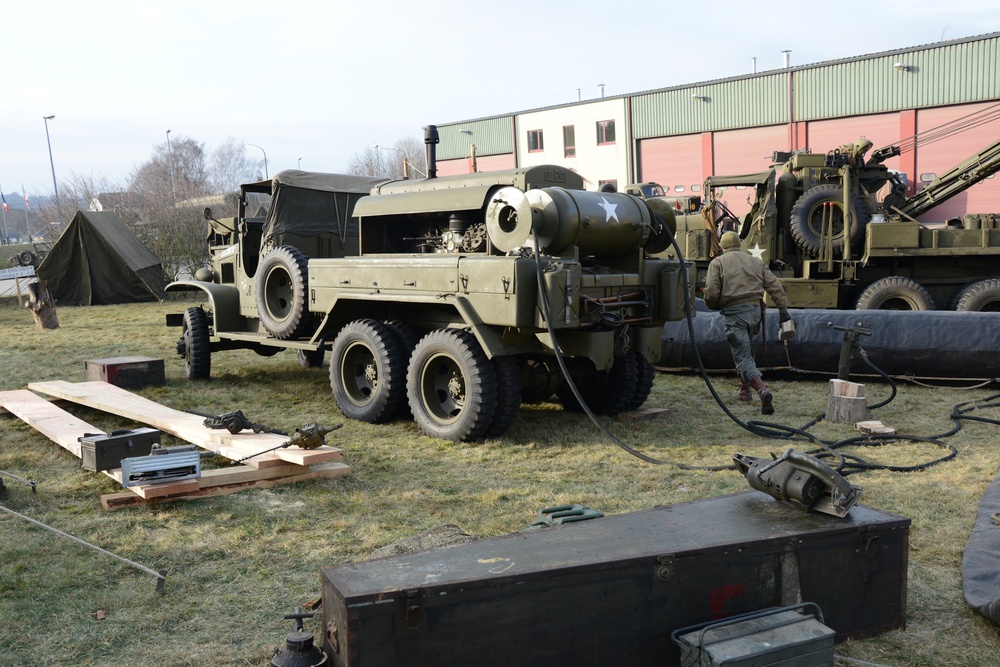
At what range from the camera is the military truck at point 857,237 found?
11320 mm

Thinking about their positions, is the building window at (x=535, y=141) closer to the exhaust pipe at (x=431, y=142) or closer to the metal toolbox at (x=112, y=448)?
the exhaust pipe at (x=431, y=142)

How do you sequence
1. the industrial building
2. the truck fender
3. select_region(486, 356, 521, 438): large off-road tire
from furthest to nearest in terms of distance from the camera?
the industrial building → the truck fender → select_region(486, 356, 521, 438): large off-road tire

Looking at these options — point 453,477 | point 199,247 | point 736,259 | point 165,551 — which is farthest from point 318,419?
point 199,247

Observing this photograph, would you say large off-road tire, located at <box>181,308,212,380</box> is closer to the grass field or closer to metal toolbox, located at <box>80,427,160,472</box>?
the grass field

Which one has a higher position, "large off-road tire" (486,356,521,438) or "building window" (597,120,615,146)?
"building window" (597,120,615,146)

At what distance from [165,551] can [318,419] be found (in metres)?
3.33

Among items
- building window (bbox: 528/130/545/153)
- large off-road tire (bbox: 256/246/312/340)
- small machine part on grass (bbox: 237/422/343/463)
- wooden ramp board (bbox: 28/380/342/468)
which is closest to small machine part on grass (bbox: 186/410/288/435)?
wooden ramp board (bbox: 28/380/342/468)

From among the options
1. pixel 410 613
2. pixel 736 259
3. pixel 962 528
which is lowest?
pixel 962 528

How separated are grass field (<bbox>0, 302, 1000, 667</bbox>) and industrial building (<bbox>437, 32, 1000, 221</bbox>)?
60.6 feet

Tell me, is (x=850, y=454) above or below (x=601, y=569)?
below

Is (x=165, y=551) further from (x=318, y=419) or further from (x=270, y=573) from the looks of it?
(x=318, y=419)

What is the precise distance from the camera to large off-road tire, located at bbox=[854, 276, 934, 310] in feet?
36.8

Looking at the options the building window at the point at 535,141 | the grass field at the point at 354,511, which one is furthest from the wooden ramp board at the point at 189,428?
the building window at the point at 535,141

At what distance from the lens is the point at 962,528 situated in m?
4.57
